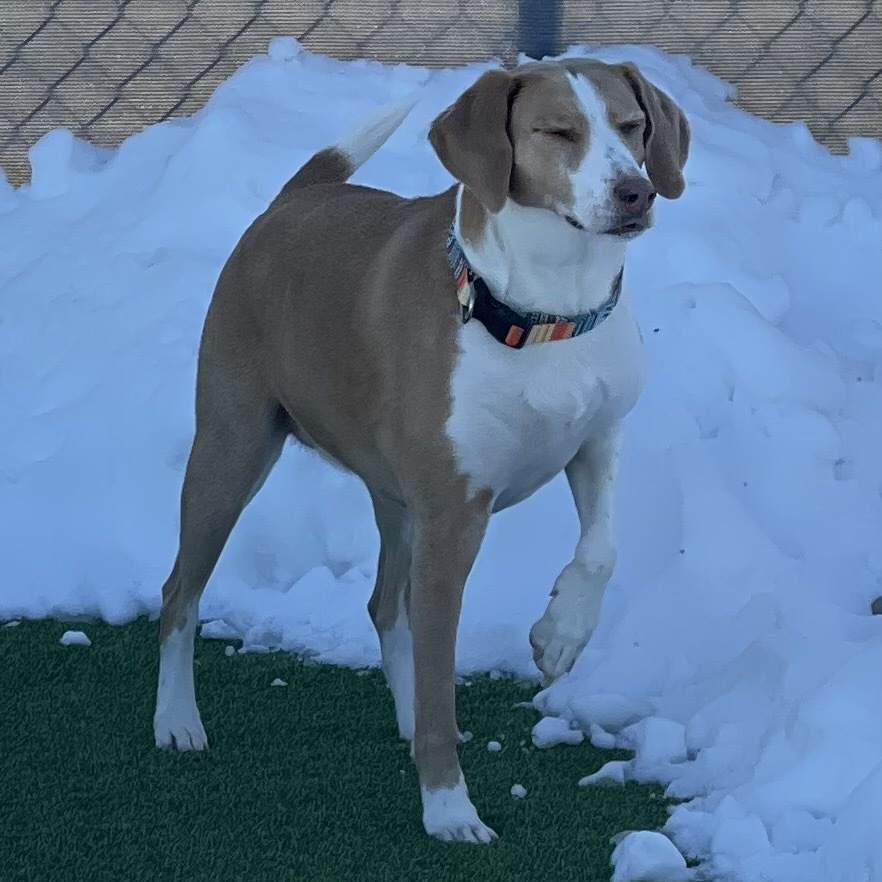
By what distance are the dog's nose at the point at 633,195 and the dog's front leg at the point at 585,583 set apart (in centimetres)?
57

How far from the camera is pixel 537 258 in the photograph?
2.91 m

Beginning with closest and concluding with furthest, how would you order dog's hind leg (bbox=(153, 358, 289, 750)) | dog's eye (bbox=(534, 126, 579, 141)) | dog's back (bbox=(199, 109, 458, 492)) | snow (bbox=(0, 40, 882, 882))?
dog's eye (bbox=(534, 126, 579, 141))
dog's back (bbox=(199, 109, 458, 492))
snow (bbox=(0, 40, 882, 882))
dog's hind leg (bbox=(153, 358, 289, 750))

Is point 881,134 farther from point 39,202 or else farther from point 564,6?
point 39,202

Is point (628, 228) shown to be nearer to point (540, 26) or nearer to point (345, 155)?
point (345, 155)

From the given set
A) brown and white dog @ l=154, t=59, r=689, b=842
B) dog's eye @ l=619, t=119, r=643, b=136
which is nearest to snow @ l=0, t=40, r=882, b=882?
brown and white dog @ l=154, t=59, r=689, b=842

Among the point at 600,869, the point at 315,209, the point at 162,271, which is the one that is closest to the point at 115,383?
the point at 162,271

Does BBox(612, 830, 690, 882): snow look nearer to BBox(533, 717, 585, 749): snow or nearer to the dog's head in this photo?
BBox(533, 717, 585, 749): snow

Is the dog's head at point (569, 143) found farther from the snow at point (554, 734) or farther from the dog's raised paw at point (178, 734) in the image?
the dog's raised paw at point (178, 734)

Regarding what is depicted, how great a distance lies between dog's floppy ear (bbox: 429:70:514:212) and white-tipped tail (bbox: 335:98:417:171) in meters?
0.73

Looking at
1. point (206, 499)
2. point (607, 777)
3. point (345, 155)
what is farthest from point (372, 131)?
point (607, 777)

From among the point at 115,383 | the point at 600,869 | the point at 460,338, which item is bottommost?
the point at 115,383

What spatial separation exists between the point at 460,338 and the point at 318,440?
65 cm

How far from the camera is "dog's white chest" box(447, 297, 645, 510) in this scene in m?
2.92

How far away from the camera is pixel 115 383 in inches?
195
